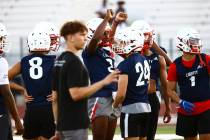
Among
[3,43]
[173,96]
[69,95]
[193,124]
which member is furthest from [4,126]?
[193,124]

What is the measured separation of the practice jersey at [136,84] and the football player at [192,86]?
81 cm

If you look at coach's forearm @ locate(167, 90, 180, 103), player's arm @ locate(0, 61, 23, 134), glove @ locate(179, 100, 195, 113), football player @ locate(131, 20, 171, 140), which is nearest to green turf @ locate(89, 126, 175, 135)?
football player @ locate(131, 20, 171, 140)

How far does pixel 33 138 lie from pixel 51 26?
1558 millimetres

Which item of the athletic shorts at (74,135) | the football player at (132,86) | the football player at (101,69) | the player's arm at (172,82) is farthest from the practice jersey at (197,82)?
the athletic shorts at (74,135)

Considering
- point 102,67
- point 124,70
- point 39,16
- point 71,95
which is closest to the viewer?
point 71,95

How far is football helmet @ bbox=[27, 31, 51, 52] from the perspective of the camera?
33.7 ft

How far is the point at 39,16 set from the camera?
27.8m

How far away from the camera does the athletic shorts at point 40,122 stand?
1009 centimetres

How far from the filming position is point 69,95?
8.09 metres

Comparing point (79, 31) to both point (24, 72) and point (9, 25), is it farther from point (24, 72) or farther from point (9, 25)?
point (9, 25)

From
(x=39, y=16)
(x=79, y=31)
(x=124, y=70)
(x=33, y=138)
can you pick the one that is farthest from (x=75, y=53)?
(x=39, y=16)

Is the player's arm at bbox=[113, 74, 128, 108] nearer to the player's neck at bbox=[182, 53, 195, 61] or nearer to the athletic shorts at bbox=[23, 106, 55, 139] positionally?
the athletic shorts at bbox=[23, 106, 55, 139]

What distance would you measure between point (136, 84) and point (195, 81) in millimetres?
1078

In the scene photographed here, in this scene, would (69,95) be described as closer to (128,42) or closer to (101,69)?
(128,42)
